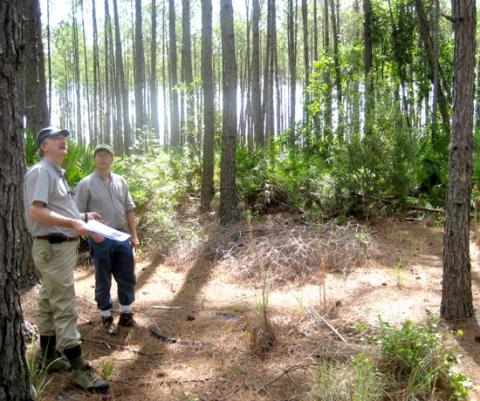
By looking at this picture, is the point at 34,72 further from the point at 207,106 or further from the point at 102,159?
the point at 207,106

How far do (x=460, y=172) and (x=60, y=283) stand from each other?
3905mm

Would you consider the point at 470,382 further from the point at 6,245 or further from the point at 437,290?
the point at 6,245

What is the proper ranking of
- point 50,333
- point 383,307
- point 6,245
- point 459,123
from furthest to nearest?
point 383,307
point 459,123
point 50,333
point 6,245

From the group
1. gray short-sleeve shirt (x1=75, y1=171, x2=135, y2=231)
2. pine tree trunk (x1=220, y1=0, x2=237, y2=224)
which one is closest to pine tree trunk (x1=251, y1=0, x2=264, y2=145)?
pine tree trunk (x1=220, y1=0, x2=237, y2=224)

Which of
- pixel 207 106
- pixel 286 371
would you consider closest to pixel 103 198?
pixel 286 371

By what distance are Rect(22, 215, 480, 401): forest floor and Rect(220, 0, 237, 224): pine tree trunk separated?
5.17ft

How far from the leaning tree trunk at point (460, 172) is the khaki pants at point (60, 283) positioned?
145 inches

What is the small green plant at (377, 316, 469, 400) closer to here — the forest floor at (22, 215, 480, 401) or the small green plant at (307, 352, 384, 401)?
the small green plant at (307, 352, 384, 401)

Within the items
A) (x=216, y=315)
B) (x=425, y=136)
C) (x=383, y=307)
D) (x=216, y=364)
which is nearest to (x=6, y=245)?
(x=216, y=364)

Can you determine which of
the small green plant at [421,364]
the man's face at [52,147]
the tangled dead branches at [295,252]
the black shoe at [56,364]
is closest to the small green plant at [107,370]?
the black shoe at [56,364]

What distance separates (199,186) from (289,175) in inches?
92.9

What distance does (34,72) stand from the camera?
23.2 ft

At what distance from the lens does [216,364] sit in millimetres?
4211

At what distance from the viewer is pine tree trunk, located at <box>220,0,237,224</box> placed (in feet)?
30.9
